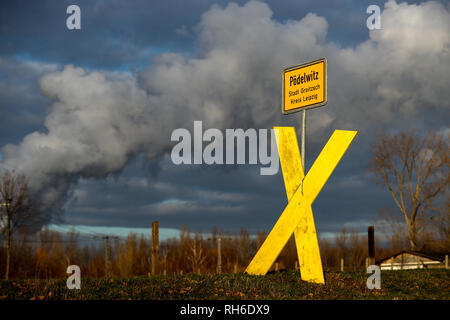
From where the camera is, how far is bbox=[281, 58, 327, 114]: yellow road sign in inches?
592

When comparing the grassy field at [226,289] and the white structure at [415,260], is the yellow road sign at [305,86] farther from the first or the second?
the white structure at [415,260]

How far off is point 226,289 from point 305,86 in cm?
656

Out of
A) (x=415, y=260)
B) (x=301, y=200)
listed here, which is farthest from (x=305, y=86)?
(x=415, y=260)

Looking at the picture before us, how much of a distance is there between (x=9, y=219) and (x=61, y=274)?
1371cm

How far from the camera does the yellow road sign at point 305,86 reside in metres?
15.0

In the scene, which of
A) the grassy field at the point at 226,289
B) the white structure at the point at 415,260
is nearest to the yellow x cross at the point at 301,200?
the grassy field at the point at 226,289

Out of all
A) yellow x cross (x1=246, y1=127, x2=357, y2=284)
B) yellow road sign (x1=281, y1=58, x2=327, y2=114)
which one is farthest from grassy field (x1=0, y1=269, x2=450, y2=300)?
yellow road sign (x1=281, y1=58, x2=327, y2=114)

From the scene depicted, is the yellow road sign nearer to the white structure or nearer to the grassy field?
the grassy field

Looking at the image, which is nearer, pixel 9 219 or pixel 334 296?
pixel 334 296

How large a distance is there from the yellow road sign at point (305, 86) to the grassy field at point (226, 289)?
533cm

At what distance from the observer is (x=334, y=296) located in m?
12.9
